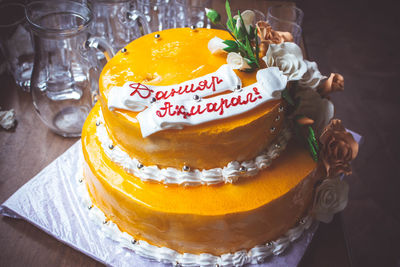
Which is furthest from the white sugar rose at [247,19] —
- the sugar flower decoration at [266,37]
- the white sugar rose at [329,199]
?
the white sugar rose at [329,199]

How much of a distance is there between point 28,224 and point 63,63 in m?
0.77

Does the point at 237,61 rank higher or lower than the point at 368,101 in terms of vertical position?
higher

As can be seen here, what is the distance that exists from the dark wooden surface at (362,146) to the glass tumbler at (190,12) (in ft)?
1.48

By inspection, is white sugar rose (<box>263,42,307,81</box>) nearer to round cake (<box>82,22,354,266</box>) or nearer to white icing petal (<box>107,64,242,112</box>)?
round cake (<box>82,22,354,266</box>)

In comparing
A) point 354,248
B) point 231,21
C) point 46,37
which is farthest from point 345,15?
point 46,37

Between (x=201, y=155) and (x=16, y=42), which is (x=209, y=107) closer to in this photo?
(x=201, y=155)

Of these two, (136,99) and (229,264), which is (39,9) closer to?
(136,99)

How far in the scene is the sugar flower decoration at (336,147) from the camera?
138 cm

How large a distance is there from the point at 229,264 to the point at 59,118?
115cm

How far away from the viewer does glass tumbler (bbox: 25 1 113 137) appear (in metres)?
1.51

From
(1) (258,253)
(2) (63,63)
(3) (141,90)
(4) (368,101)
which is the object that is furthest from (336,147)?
(4) (368,101)

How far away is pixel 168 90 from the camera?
3.99 feet

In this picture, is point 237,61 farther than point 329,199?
No

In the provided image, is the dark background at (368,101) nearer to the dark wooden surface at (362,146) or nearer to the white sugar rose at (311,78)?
the dark wooden surface at (362,146)
